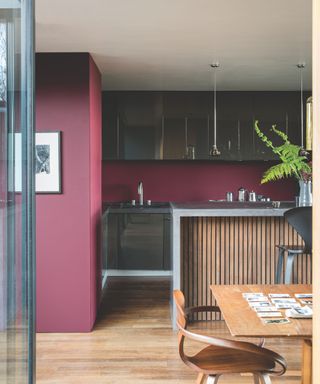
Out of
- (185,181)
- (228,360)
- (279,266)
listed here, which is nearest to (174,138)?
(185,181)

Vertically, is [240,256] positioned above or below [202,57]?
below

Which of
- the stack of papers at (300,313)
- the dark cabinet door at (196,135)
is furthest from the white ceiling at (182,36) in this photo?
the stack of papers at (300,313)

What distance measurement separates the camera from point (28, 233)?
70.2 inches

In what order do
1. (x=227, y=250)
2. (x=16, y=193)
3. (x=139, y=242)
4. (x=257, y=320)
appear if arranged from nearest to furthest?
(x=16, y=193) → (x=257, y=320) → (x=227, y=250) → (x=139, y=242)

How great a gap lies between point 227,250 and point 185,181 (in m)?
2.58

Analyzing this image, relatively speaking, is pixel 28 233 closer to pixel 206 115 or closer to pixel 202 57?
pixel 202 57

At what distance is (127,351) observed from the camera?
12.2ft

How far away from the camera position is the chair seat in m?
2.23

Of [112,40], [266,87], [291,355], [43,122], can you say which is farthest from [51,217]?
[266,87]

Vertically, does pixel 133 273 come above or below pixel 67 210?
below

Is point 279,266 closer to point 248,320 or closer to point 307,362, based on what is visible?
point 307,362

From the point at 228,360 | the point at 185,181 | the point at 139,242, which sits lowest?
the point at 228,360

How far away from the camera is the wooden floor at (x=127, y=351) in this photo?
10.7 ft

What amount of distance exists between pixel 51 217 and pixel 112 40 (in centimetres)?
165
